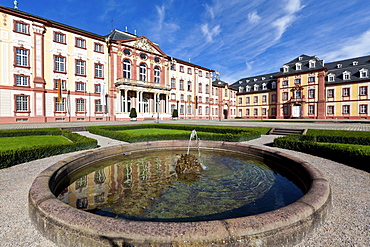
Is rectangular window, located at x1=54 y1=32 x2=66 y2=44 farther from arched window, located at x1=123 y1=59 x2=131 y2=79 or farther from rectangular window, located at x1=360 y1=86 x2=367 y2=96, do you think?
rectangular window, located at x1=360 y1=86 x2=367 y2=96

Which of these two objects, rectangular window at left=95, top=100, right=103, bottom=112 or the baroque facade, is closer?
the baroque facade

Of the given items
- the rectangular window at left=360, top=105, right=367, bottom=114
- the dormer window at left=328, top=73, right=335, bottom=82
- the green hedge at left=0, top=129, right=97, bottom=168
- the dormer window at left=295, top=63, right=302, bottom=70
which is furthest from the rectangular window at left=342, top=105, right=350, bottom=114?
the green hedge at left=0, top=129, right=97, bottom=168

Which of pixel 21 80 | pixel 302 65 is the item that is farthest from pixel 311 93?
pixel 21 80

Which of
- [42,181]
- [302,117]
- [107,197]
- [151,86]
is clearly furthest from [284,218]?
[302,117]

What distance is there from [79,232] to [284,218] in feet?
9.75

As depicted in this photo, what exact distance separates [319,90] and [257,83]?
63.2 feet

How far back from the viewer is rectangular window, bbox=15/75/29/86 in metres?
25.4

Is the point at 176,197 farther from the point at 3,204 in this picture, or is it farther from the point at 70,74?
the point at 70,74

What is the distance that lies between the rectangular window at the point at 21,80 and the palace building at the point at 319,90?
181 feet

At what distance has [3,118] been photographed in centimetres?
2448

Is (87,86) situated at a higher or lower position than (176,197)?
higher

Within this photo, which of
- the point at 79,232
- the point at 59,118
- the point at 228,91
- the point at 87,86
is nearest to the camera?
the point at 79,232

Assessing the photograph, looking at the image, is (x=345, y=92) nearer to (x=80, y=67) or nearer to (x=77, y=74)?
(x=80, y=67)

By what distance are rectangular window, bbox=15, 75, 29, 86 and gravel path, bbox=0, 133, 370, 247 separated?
87.5 ft
